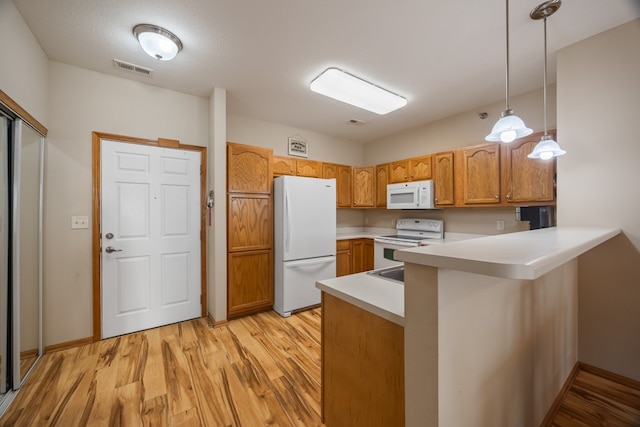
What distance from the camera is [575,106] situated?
6.50ft

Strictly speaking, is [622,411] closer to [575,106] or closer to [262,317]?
[575,106]

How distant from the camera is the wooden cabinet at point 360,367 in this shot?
3.28 ft

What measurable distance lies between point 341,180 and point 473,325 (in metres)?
3.49

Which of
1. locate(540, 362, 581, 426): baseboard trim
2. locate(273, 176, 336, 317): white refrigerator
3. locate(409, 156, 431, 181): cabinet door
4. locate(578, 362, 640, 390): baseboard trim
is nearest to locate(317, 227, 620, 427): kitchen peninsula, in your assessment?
locate(540, 362, 581, 426): baseboard trim

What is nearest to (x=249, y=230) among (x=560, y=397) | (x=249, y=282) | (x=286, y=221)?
(x=286, y=221)

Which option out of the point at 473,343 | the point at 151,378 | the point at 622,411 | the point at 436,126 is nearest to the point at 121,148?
the point at 151,378

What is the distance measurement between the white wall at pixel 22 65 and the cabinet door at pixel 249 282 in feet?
6.67

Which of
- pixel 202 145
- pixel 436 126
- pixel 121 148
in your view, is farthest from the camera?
pixel 436 126

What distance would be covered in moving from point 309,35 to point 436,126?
2600mm

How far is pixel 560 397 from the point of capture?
1.69m

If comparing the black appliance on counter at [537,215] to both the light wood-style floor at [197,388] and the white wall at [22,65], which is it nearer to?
the light wood-style floor at [197,388]

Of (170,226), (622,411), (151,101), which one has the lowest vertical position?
(622,411)

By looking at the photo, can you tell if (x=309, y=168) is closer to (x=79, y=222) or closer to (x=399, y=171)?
(x=399, y=171)

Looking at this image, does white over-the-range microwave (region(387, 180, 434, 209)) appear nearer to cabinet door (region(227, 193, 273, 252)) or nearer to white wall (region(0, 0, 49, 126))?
cabinet door (region(227, 193, 273, 252))
